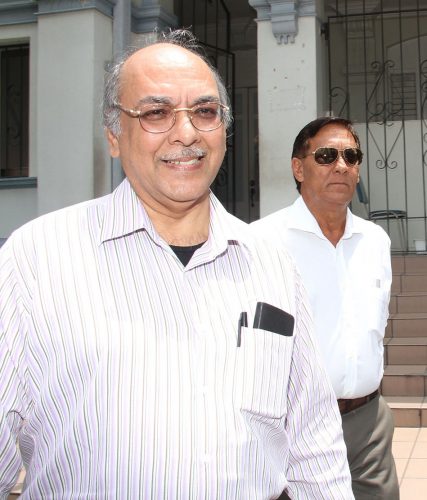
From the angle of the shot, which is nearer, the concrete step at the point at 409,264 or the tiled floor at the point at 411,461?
the tiled floor at the point at 411,461

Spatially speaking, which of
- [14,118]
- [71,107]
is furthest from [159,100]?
[14,118]

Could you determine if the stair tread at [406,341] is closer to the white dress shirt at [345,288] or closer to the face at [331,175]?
the white dress shirt at [345,288]

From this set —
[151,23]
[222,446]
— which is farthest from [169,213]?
[151,23]

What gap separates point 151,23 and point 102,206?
23.6ft

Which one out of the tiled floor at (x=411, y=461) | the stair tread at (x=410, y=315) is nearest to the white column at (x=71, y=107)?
the stair tread at (x=410, y=315)

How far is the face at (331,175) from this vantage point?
3324 mm

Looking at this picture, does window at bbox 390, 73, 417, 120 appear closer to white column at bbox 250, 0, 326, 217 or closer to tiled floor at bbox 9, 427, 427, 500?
white column at bbox 250, 0, 326, 217

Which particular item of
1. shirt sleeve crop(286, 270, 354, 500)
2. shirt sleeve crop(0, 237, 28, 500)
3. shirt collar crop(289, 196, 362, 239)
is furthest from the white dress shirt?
shirt sleeve crop(0, 237, 28, 500)

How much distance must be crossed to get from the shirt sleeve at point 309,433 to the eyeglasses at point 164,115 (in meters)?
0.49

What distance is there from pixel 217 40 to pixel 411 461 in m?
7.36

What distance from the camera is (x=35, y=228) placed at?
1721mm

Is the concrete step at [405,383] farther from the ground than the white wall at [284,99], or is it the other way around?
the white wall at [284,99]

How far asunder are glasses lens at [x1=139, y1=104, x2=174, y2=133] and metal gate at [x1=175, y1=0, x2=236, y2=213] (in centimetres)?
743

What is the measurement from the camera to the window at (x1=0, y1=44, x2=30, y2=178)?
919cm
